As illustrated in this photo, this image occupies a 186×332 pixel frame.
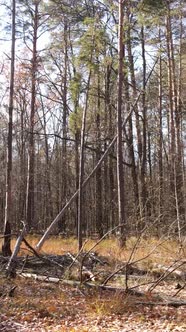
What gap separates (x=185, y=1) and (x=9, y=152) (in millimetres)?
10926

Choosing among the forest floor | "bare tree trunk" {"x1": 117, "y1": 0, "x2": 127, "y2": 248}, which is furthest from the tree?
the forest floor

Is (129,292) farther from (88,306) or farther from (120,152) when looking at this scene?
(120,152)

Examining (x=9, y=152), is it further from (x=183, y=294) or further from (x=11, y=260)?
(x=183, y=294)

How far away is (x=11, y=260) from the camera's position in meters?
8.59

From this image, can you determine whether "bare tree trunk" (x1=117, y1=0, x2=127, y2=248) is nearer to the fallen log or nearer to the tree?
the tree

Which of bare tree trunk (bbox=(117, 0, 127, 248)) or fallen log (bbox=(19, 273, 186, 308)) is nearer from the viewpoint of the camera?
fallen log (bbox=(19, 273, 186, 308))

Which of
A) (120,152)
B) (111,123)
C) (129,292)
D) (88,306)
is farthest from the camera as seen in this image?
(111,123)

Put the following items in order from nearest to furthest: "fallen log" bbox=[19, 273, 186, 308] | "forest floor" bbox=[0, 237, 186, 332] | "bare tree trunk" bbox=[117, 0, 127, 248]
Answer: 1. "forest floor" bbox=[0, 237, 186, 332]
2. "fallen log" bbox=[19, 273, 186, 308]
3. "bare tree trunk" bbox=[117, 0, 127, 248]

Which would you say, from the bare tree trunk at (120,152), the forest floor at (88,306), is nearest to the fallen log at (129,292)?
the forest floor at (88,306)

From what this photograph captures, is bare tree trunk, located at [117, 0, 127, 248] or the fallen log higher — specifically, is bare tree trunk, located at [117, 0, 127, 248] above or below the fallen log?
above

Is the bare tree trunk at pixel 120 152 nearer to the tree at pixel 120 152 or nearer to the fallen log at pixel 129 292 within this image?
the tree at pixel 120 152

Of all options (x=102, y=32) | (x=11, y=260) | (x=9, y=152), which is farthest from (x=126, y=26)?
(x=11, y=260)

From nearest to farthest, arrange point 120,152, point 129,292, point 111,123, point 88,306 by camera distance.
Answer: point 88,306 < point 129,292 < point 120,152 < point 111,123

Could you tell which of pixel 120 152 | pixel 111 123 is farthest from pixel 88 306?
pixel 111 123
